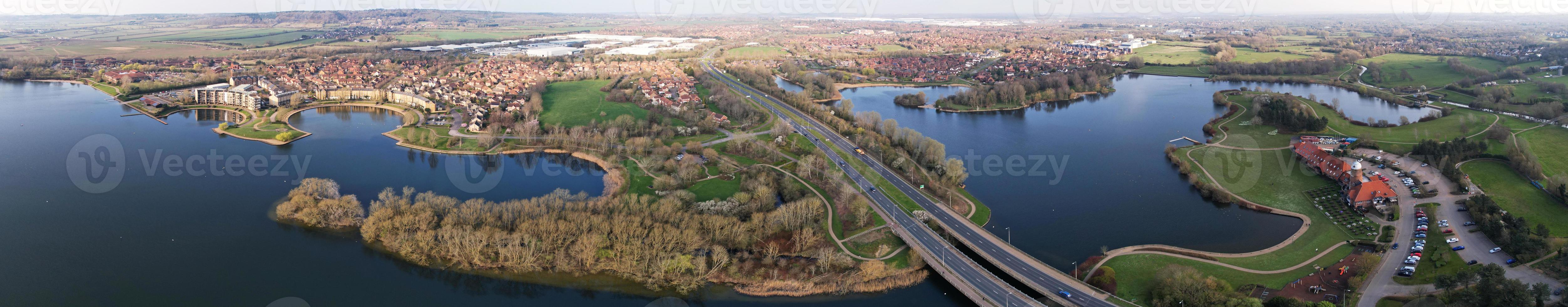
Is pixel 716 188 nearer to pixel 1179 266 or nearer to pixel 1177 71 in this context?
pixel 1179 266


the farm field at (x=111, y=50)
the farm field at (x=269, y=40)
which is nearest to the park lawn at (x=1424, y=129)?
the farm field at (x=111, y=50)

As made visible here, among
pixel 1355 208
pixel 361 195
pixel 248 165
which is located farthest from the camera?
pixel 248 165

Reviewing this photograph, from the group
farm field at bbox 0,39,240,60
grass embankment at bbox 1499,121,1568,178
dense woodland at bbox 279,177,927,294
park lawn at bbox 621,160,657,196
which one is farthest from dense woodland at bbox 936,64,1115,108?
farm field at bbox 0,39,240,60

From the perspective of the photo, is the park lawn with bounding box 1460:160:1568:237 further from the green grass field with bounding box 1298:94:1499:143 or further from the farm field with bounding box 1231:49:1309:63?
the farm field with bounding box 1231:49:1309:63

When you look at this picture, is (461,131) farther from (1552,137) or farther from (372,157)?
(1552,137)

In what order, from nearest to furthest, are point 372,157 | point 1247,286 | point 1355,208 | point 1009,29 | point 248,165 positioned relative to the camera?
point 1247,286
point 1355,208
point 248,165
point 372,157
point 1009,29

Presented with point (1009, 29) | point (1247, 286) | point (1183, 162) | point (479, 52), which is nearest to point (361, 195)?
point (1247, 286)
